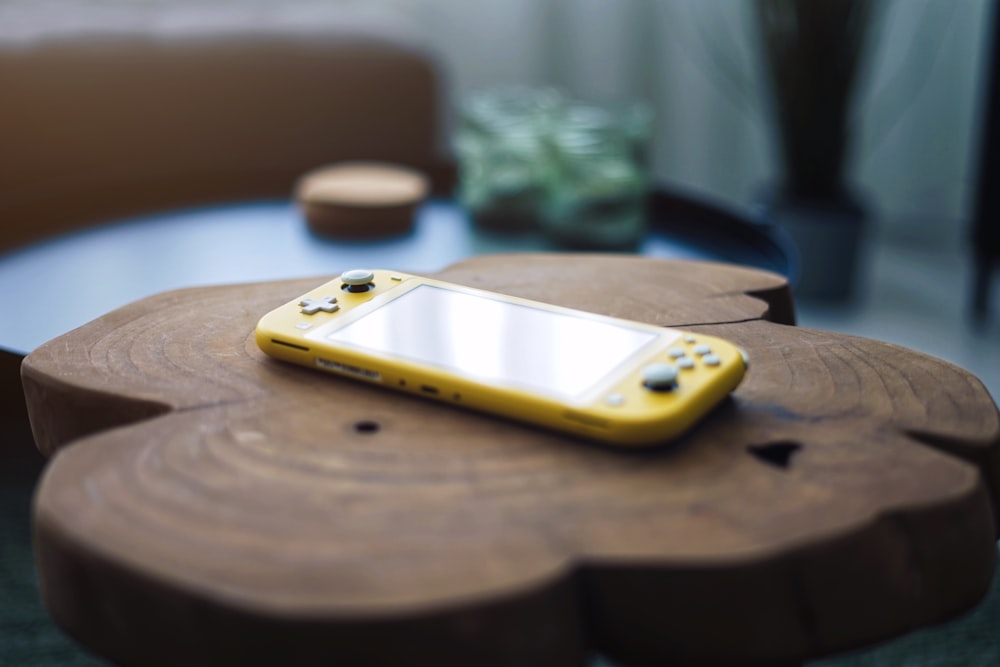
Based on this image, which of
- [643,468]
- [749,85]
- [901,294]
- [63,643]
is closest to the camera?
[643,468]

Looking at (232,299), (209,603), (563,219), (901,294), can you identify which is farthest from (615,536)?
(901,294)

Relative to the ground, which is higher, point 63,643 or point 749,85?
point 749,85

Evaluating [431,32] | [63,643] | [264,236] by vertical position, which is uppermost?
[431,32]

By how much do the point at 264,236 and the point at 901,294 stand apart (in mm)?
1387

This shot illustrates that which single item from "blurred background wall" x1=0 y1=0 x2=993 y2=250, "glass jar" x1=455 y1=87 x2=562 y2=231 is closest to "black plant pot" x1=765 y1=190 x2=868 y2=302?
"blurred background wall" x1=0 y1=0 x2=993 y2=250

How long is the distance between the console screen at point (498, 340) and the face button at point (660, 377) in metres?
0.03

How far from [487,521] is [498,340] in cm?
17

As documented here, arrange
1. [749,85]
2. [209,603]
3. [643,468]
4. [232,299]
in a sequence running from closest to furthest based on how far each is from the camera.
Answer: [209,603] → [643,468] → [232,299] → [749,85]

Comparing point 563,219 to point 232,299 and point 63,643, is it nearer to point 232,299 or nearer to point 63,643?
point 232,299

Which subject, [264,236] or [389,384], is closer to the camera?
[389,384]

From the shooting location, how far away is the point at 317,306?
65cm

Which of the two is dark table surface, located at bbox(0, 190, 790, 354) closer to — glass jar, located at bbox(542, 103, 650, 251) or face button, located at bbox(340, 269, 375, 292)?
glass jar, located at bbox(542, 103, 650, 251)

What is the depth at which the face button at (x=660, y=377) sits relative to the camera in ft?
1.73

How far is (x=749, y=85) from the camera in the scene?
7.37 feet
